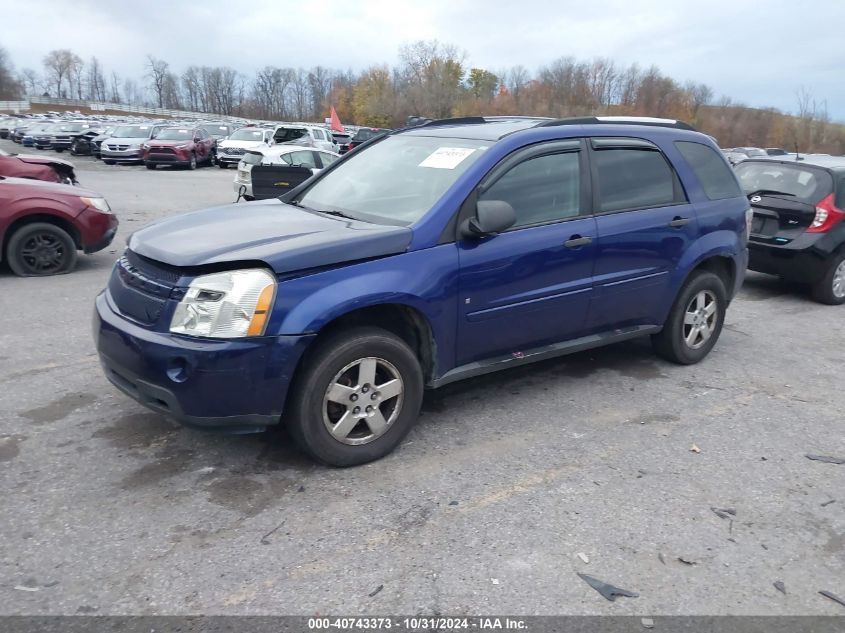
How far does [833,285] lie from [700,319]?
352 centimetres

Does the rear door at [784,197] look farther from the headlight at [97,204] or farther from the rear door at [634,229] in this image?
the headlight at [97,204]

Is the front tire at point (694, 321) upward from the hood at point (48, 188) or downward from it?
downward

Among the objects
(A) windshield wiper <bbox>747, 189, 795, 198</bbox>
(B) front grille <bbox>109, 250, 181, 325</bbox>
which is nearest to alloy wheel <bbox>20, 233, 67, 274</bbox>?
(B) front grille <bbox>109, 250, 181, 325</bbox>

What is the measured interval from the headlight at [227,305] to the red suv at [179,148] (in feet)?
83.5

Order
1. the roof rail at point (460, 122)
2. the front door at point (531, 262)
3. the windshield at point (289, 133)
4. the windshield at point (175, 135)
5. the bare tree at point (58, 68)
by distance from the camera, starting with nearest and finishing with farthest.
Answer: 1. the front door at point (531, 262)
2. the roof rail at point (460, 122)
3. the windshield at point (289, 133)
4. the windshield at point (175, 135)
5. the bare tree at point (58, 68)

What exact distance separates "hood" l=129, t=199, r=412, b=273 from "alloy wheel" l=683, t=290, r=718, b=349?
2.79m

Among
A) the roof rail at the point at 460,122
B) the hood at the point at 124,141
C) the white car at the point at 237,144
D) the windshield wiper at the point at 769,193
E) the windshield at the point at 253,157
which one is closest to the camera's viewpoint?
the roof rail at the point at 460,122

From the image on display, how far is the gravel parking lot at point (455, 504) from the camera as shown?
9.18 feet

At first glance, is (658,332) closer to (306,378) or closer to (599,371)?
(599,371)

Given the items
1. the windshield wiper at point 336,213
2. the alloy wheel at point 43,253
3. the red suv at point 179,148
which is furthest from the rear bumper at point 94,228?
the red suv at point 179,148

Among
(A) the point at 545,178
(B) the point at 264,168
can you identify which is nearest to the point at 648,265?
(A) the point at 545,178

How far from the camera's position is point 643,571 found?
2.98m

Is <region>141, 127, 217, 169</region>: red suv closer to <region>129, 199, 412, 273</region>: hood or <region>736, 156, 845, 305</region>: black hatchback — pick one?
<region>736, 156, 845, 305</region>: black hatchback

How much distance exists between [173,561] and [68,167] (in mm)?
10576
